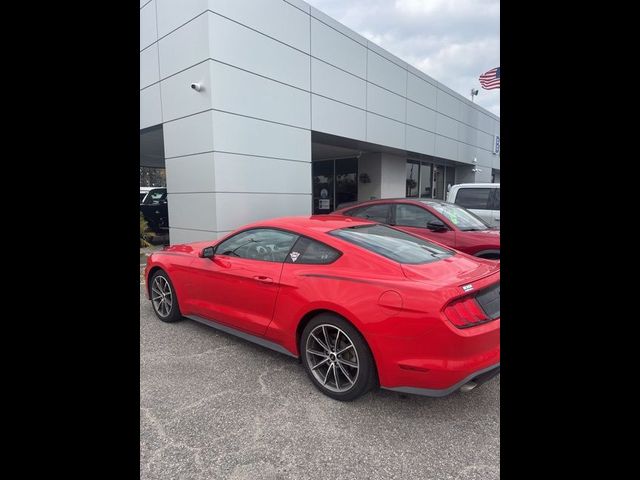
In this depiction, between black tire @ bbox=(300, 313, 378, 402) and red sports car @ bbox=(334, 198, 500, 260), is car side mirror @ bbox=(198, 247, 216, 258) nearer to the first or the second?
black tire @ bbox=(300, 313, 378, 402)

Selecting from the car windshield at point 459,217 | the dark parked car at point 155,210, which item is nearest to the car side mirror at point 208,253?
the car windshield at point 459,217

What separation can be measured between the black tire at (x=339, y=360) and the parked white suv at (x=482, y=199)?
6145mm

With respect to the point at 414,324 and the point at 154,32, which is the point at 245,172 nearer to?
the point at 154,32

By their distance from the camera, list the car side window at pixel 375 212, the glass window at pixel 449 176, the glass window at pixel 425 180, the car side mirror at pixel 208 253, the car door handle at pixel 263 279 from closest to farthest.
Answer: the car door handle at pixel 263 279 < the car side mirror at pixel 208 253 < the car side window at pixel 375 212 < the glass window at pixel 425 180 < the glass window at pixel 449 176

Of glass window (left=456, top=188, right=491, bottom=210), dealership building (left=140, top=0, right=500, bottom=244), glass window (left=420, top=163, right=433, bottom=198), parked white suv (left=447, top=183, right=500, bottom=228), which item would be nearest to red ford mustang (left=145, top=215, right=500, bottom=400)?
dealership building (left=140, top=0, right=500, bottom=244)

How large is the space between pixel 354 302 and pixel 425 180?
15698 mm

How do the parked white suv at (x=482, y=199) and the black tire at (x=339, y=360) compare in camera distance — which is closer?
the black tire at (x=339, y=360)

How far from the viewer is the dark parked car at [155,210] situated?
12.2 meters

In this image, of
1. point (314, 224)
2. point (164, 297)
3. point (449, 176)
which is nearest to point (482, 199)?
point (314, 224)

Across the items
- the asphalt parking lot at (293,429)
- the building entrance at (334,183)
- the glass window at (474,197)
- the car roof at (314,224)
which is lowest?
the asphalt parking lot at (293,429)

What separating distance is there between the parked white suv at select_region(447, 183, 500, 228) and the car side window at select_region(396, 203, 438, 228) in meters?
2.49

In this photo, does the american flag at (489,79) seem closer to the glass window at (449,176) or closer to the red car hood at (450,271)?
the glass window at (449,176)

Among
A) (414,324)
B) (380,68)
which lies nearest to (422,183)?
(380,68)
